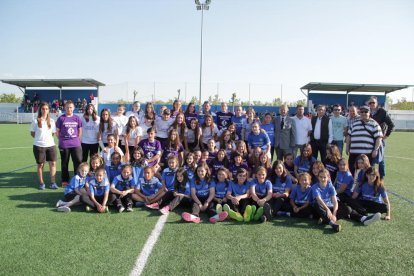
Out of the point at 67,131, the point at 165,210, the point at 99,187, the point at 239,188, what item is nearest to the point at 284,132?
the point at 239,188

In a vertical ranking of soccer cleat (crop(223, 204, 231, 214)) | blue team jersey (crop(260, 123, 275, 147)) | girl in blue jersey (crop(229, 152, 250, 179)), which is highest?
blue team jersey (crop(260, 123, 275, 147))

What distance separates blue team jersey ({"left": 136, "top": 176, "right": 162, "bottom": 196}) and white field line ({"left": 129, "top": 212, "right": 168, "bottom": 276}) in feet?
2.80

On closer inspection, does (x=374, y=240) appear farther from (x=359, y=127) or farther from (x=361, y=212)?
(x=359, y=127)

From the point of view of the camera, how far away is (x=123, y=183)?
538cm

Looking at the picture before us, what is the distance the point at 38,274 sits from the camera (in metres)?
2.92


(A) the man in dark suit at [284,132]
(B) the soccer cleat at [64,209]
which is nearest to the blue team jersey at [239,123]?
(A) the man in dark suit at [284,132]

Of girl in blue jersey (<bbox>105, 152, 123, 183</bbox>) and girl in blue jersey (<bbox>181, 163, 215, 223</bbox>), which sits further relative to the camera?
girl in blue jersey (<bbox>105, 152, 123, 183</bbox>)

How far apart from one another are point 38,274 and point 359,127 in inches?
218

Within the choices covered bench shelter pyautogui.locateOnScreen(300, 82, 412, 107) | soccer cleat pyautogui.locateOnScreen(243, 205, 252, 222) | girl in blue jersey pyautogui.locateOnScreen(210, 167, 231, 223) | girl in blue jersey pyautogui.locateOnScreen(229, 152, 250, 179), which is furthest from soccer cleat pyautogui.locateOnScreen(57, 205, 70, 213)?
covered bench shelter pyautogui.locateOnScreen(300, 82, 412, 107)

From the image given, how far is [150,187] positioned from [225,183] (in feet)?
4.35

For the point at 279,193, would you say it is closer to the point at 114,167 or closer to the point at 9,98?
the point at 114,167

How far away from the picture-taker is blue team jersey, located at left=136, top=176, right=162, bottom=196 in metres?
5.40

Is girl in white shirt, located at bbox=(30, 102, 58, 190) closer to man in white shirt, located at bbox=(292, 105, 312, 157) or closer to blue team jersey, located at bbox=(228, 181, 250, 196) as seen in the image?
blue team jersey, located at bbox=(228, 181, 250, 196)

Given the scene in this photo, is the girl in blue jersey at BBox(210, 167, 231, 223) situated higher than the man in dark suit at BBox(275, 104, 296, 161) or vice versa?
the man in dark suit at BBox(275, 104, 296, 161)
